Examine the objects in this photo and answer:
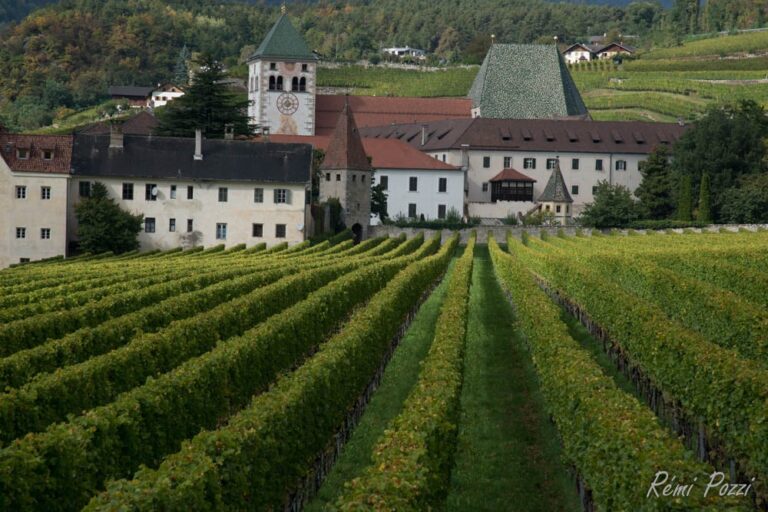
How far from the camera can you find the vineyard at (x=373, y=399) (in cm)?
1529

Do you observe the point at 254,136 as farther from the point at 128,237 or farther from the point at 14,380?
the point at 14,380

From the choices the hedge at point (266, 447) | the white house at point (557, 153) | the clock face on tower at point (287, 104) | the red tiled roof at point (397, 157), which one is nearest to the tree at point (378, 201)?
the red tiled roof at point (397, 157)

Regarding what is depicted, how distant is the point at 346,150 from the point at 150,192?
20.1 m

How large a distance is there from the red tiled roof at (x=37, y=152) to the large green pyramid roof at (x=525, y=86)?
7153 cm

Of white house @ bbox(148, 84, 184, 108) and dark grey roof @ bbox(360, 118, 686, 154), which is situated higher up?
white house @ bbox(148, 84, 184, 108)

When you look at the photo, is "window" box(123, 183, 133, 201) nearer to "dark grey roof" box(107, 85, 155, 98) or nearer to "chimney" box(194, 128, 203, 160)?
"chimney" box(194, 128, 203, 160)

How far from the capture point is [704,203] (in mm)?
99062

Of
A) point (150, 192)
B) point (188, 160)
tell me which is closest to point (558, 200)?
point (188, 160)

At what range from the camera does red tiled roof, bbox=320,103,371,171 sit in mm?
93812

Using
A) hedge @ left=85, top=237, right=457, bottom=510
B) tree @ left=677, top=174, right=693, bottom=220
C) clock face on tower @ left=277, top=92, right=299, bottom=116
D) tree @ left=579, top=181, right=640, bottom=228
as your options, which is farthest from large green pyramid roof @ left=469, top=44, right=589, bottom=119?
hedge @ left=85, top=237, right=457, bottom=510

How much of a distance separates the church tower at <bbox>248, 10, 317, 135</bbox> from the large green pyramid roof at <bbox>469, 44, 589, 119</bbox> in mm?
22437
